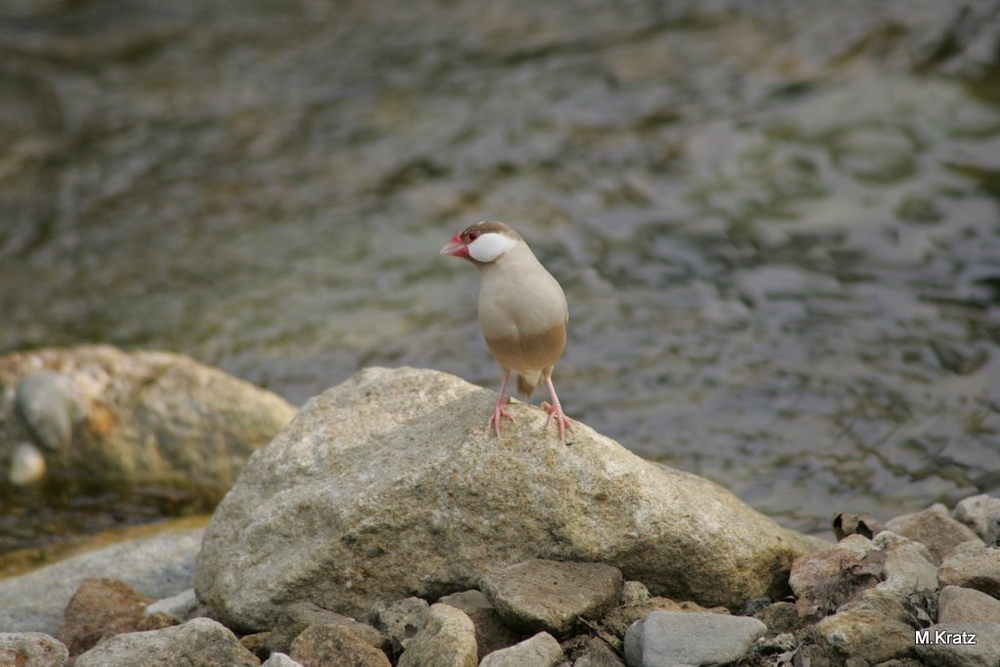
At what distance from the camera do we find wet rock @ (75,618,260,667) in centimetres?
421

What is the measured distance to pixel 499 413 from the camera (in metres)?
4.64

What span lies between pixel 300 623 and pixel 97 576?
171 centimetres

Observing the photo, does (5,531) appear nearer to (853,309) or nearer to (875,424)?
(875,424)

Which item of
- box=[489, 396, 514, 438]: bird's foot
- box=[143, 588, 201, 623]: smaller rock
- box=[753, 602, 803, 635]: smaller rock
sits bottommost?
box=[143, 588, 201, 623]: smaller rock

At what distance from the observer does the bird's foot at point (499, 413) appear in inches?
182

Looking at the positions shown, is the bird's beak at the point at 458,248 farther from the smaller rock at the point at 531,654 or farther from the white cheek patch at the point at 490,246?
the smaller rock at the point at 531,654

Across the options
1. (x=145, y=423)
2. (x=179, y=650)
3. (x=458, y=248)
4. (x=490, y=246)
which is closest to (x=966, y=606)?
(x=490, y=246)

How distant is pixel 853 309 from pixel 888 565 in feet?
14.5

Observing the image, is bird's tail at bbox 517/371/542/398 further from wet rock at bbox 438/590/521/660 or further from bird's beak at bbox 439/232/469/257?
wet rock at bbox 438/590/521/660

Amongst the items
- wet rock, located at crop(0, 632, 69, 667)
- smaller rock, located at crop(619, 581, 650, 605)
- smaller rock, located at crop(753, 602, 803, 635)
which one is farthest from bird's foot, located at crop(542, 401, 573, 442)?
wet rock, located at crop(0, 632, 69, 667)

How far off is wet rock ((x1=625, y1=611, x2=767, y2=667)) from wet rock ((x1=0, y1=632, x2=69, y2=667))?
7.39ft

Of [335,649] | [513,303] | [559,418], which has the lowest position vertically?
[335,649]

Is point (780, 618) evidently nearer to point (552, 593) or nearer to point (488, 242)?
point (552, 593)

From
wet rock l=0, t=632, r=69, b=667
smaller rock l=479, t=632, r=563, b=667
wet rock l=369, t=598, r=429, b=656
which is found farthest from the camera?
wet rock l=0, t=632, r=69, b=667
